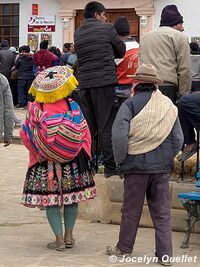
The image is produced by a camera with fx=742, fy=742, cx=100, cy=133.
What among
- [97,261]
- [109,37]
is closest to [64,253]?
[97,261]

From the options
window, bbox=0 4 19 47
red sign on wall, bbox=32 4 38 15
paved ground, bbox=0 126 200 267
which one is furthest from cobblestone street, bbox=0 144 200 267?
window, bbox=0 4 19 47

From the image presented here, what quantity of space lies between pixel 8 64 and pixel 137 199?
44.9 ft

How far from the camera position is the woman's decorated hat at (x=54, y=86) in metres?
6.51

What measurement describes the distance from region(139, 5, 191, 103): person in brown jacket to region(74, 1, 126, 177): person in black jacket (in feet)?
1.16

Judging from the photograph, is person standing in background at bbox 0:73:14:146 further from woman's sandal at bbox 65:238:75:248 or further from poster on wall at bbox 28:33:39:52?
poster on wall at bbox 28:33:39:52

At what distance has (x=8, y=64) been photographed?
63.6 feet

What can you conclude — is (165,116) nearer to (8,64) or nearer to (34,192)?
(34,192)

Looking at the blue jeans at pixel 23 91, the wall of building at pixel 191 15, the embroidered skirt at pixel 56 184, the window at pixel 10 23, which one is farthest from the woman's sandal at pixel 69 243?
the window at pixel 10 23

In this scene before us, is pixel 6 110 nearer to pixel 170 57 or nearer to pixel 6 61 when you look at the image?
pixel 170 57

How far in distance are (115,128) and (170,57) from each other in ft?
5.68

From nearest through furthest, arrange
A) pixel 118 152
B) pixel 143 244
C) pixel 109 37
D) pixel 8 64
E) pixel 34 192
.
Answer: pixel 118 152
pixel 34 192
pixel 143 244
pixel 109 37
pixel 8 64

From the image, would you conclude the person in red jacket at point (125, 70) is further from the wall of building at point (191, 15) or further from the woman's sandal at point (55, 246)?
the wall of building at point (191, 15)

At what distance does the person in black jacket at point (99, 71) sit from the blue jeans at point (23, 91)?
11164 millimetres

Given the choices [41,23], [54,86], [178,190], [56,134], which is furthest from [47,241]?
[41,23]
